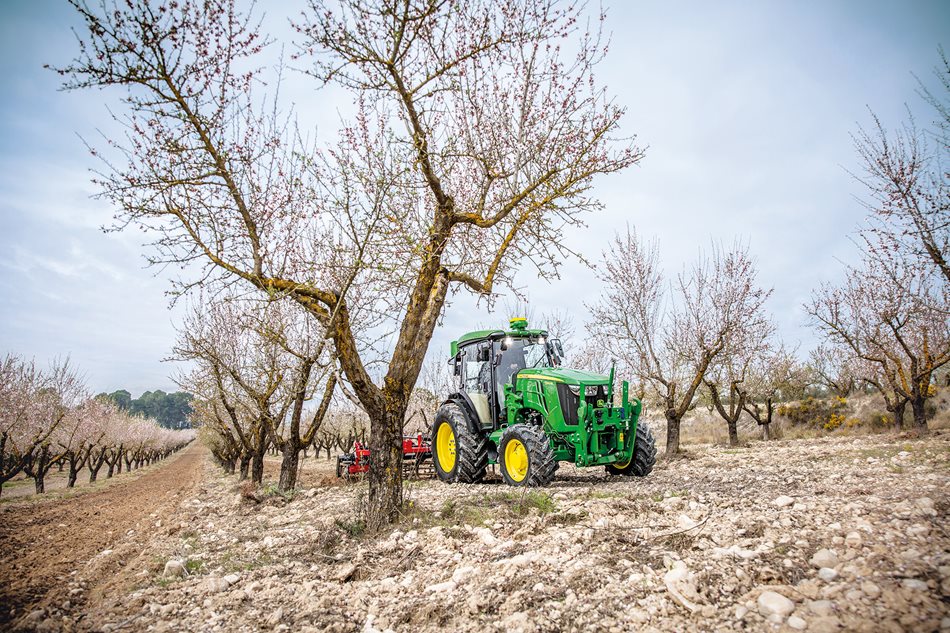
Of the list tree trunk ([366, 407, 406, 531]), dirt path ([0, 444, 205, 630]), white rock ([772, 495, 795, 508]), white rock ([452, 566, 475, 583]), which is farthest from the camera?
tree trunk ([366, 407, 406, 531])

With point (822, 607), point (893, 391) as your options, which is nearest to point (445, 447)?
point (822, 607)

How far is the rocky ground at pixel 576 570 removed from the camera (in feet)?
8.54

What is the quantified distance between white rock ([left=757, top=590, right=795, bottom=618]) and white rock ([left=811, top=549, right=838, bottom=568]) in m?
0.50

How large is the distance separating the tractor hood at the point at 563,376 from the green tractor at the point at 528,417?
2 cm

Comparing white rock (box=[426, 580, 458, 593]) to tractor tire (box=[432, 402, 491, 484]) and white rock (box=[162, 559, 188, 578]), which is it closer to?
white rock (box=[162, 559, 188, 578])

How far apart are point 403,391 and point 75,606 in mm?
3486

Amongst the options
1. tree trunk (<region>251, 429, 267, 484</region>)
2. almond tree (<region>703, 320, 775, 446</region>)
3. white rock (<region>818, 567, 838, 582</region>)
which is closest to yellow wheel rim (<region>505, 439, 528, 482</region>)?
white rock (<region>818, 567, 838, 582</region>)

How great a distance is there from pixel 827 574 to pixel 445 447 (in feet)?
29.0

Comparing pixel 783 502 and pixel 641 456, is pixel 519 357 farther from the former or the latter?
pixel 783 502

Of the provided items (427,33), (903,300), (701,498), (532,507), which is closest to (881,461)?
(701,498)

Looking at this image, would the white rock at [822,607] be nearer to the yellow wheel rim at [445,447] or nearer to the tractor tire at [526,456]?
the tractor tire at [526,456]

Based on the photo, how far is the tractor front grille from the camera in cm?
820

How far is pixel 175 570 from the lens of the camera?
15.4ft

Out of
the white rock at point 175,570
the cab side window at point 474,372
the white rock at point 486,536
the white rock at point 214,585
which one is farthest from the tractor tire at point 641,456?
the white rock at point 175,570
